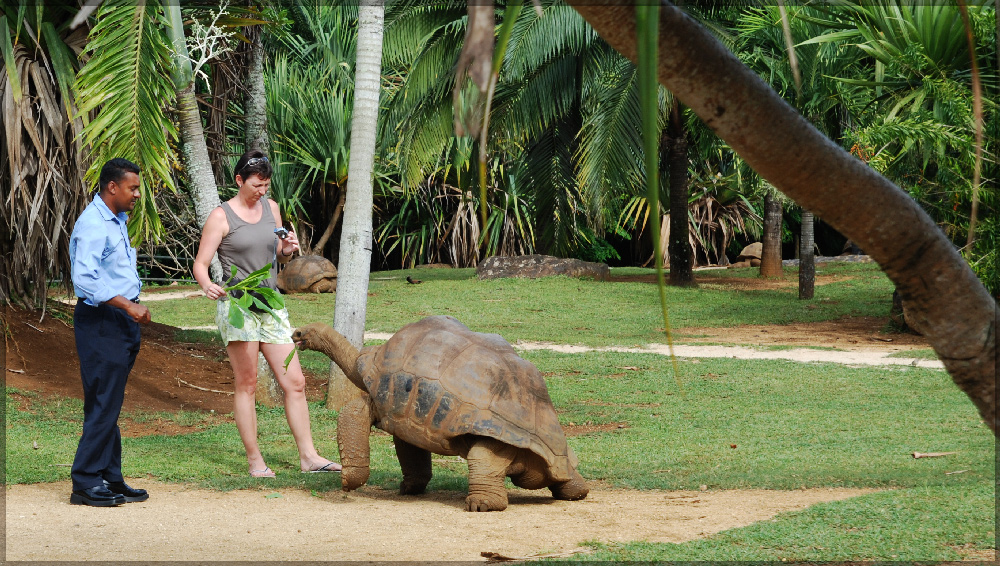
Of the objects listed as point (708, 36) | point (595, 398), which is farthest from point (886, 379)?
point (708, 36)

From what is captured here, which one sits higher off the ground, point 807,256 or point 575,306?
point 807,256

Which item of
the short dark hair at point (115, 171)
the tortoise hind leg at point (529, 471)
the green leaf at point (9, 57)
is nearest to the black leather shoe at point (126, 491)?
the short dark hair at point (115, 171)

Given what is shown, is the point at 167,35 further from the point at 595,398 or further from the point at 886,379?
the point at 886,379

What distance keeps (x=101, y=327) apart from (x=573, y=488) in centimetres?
283

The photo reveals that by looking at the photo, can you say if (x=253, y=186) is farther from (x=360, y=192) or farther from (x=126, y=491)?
(x=360, y=192)

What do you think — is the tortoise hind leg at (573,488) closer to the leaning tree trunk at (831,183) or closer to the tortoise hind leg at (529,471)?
the tortoise hind leg at (529,471)

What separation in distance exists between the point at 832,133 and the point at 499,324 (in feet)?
27.7

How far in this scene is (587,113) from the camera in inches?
754

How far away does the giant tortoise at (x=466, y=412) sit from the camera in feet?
17.1

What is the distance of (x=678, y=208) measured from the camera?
2036 cm

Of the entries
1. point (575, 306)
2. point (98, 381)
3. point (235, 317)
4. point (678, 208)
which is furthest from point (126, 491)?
point (678, 208)

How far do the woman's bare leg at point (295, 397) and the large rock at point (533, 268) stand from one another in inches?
572

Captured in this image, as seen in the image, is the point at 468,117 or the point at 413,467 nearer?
the point at 468,117

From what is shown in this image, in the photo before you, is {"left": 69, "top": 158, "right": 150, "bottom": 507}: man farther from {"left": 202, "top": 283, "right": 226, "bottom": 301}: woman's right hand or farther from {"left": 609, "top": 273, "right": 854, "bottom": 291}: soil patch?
{"left": 609, "top": 273, "right": 854, "bottom": 291}: soil patch
